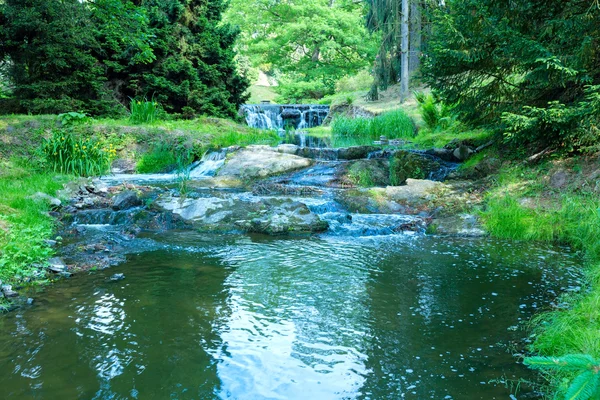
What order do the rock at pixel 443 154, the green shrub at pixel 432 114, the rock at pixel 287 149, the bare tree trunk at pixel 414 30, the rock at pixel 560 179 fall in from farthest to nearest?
the bare tree trunk at pixel 414 30
the green shrub at pixel 432 114
the rock at pixel 287 149
the rock at pixel 443 154
the rock at pixel 560 179

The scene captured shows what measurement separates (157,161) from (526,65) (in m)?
9.02

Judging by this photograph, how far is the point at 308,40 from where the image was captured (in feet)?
106

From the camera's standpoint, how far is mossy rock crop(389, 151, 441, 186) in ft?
32.8

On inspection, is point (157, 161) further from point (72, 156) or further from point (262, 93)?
point (262, 93)

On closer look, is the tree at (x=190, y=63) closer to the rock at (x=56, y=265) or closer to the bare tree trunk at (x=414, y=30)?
the bare tree trunk at (x=414, y=30)

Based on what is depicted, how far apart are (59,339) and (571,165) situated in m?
7.44

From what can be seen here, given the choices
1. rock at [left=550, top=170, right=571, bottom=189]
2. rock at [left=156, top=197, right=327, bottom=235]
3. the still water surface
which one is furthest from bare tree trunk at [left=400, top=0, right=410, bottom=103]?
the still water surface

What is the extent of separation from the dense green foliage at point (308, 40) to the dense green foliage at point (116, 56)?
1482 cm

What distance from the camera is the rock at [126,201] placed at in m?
7.76

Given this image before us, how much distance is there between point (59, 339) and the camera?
3496 mm

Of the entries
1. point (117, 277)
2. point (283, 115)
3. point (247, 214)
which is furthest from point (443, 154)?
point (283, 115)

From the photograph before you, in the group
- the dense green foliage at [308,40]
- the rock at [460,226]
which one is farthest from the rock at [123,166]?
the dense green foliage at [308,40]

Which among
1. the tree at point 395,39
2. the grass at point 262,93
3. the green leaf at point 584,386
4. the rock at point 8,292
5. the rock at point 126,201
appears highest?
the tree at point 395,39

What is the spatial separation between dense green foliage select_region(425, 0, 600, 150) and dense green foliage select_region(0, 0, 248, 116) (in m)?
7.53
